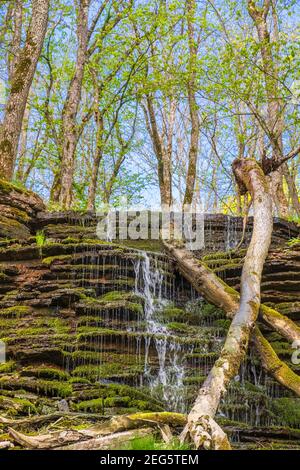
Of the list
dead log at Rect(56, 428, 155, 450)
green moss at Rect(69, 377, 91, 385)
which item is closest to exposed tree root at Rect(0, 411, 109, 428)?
dead log at Rect(56, 428, 155, 450)

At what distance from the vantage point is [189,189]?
18.1m

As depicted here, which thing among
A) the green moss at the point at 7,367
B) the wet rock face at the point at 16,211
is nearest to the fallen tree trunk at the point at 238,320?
the green moss at the point at 7,367

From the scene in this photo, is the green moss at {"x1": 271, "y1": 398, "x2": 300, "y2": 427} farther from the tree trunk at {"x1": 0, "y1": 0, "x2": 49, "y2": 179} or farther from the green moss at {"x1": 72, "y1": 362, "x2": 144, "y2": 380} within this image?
the tree trunk at {"x1": 0, "y1": 0, "x2": 49, "y2": 179}

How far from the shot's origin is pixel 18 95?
12.3 metres

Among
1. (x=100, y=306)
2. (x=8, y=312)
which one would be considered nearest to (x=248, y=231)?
(x=100, y=306)

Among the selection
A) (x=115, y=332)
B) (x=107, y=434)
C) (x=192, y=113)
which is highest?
(x=192, y=113)

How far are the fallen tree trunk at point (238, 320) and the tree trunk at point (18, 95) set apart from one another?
5.34 metres

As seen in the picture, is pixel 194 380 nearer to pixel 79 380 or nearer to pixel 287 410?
pixel 287 410

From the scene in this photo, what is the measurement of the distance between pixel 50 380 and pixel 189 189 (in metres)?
11.9

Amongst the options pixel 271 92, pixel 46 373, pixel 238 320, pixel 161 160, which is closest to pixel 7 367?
pixel 46 373

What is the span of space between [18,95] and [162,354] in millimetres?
7526

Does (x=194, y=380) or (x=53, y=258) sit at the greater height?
(x=53, y=258)
